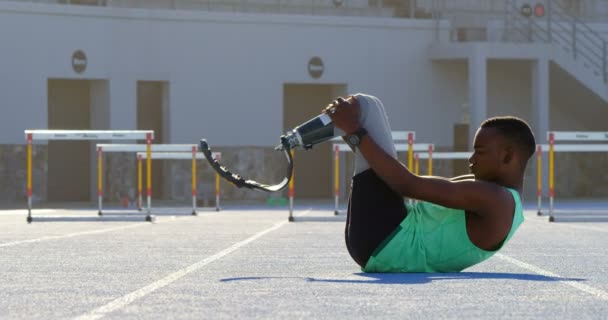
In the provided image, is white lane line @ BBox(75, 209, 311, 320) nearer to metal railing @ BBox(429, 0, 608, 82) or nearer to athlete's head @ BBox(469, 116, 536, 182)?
athlete's head @ BBox(469, 116, 536, 182)

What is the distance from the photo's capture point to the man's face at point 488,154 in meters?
7.87

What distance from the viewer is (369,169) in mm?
8008

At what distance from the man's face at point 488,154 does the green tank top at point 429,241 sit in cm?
17

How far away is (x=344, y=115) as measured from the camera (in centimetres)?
791

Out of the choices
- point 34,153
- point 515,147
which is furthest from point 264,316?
point 34,153

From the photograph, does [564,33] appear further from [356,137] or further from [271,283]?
[271,283]

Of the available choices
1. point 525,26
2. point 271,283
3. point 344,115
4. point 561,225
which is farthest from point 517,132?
point 525,26

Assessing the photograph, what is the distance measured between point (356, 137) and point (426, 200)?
1.61 ft

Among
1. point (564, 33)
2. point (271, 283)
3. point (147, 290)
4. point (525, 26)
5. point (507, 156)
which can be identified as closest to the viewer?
point (147, 290)

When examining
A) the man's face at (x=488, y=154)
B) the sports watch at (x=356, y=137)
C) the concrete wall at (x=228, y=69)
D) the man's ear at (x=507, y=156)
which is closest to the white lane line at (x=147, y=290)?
the sports watch at (x=356, y=137)

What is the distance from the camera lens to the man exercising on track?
7.85m

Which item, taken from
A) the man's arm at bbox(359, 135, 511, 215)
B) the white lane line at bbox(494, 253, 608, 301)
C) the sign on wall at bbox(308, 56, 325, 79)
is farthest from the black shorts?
the sign on wall at bbox(308, 56, 325, 79)

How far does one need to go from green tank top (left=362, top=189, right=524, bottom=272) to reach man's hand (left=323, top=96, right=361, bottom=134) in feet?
1.97

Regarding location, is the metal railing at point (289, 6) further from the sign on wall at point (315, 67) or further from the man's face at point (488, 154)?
the man's face at point (488, 154)
